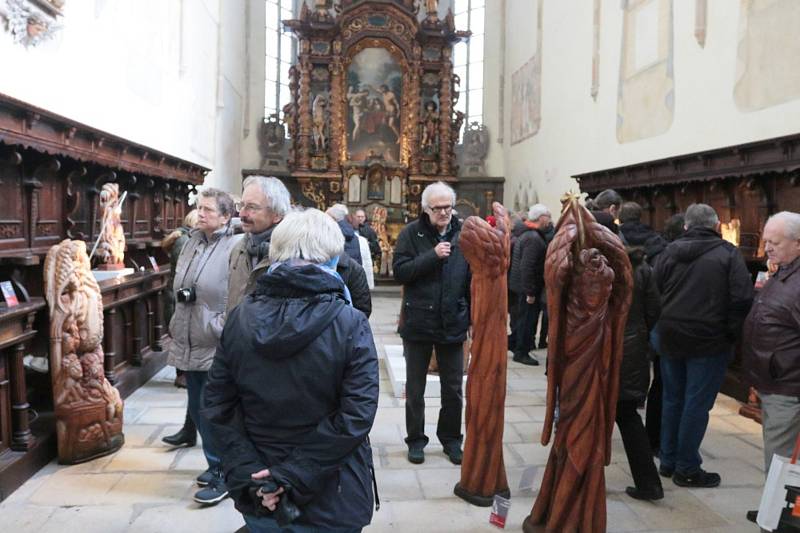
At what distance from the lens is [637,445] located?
3.29 m

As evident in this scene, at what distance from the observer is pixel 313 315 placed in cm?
171

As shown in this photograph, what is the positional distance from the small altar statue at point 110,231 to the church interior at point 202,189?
0.7 inches

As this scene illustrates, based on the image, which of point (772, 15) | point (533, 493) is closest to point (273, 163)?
point (772, 15)

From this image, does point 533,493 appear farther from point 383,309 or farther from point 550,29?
point 550,29

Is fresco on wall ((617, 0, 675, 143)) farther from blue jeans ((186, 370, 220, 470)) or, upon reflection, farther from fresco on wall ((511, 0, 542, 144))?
blue jeans ((186, 370, 220, 470))

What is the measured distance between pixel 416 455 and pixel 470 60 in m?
16.0

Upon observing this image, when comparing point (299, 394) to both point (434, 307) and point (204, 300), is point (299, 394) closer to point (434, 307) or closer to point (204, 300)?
point (204, 300)

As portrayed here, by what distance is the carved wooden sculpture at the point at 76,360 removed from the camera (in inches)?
147

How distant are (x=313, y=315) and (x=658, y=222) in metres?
6.55

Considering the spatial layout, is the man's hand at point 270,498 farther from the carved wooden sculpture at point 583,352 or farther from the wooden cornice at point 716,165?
the wooden cornice at point 716,165

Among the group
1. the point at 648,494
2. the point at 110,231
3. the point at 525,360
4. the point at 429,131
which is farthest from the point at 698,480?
the point at 429,131

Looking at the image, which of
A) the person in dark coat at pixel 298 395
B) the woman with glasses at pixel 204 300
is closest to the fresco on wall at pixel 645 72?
the woman with glasses at pixel 204 300

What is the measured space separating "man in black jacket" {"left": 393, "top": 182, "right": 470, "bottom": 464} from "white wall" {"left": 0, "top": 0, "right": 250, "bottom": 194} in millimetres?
3439

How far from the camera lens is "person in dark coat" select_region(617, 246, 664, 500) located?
3.20 metres
